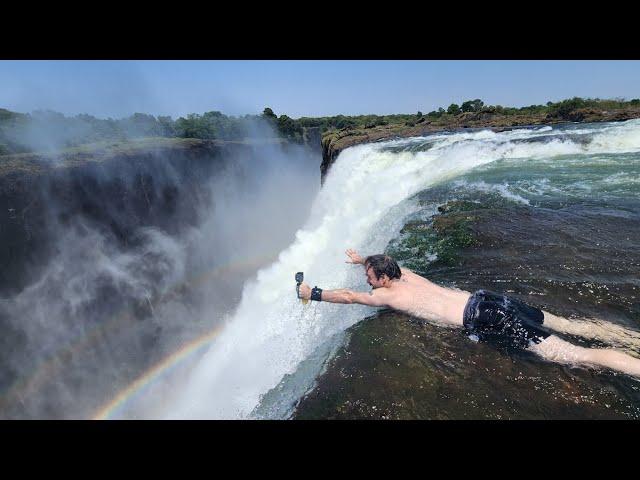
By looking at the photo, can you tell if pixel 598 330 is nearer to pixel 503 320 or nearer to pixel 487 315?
pixel 503 320

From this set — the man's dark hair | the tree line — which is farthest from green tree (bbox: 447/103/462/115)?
the man's dark hair

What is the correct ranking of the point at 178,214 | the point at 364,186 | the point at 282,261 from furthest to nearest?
the point at 178,214, the point at 364,186, the point at 282,261

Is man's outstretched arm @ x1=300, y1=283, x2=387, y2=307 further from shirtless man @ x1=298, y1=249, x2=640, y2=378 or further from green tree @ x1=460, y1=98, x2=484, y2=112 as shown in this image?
green tree @ x1=460, y1=98, x2=484, y2=112

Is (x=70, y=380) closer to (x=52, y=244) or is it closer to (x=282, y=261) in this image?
(x=52, y=244)

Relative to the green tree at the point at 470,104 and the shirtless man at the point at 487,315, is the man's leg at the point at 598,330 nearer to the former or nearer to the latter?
the shirtless man at the point at 487,315

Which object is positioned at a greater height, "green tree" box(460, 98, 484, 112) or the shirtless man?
"green tree" box(460, 98, 484, 112)

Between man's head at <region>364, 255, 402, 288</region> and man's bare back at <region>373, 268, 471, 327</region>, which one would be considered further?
man's head at <region>364, 255, 402, 288</region>

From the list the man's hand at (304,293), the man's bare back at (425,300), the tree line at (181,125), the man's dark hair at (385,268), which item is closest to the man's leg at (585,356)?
the man's bare back at (425,300)

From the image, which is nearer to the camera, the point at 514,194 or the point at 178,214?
the point at 514,194

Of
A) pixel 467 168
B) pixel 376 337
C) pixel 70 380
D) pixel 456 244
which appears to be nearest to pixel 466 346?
pixel 376 337
